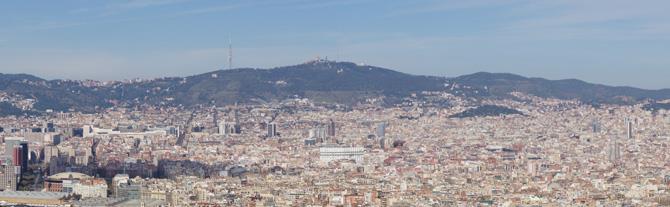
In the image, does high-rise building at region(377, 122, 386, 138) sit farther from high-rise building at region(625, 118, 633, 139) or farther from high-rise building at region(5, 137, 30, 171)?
high-rise building at region(5, 137, 30, 171)

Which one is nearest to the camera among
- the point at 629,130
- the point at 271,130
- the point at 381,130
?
the point at 629,130

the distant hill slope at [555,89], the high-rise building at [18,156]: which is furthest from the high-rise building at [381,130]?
the distant hill slope at [555,89]

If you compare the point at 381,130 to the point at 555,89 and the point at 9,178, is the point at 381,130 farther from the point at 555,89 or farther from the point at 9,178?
the point at 555,89

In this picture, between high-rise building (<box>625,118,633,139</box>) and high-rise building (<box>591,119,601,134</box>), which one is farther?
high-rise building (<box>591,119,601,134</box>)

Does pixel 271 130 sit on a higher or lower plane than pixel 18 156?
higher

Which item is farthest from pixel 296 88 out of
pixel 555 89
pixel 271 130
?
pixel 271 130

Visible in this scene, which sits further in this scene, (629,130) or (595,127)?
(595,127)

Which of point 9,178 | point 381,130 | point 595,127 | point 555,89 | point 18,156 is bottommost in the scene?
point 9,178

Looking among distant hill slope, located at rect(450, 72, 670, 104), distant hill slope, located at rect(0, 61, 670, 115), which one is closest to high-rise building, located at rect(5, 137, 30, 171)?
distant hill slope, located at rect(0, 61, 670, 115)

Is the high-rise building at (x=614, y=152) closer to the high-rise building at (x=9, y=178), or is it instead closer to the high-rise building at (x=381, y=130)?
the high-rise building at (x=381, y=130)
